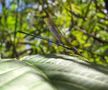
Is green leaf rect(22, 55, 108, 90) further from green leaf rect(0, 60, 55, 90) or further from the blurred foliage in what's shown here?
the blurred foliage

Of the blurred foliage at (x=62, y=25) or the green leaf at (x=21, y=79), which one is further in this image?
the blurred foliage at (x=62, y=25)

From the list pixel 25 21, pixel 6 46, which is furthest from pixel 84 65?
pixel 25 21

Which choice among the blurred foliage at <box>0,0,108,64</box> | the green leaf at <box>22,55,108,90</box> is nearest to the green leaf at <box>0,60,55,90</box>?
the green leaf at <box>22,55,108,90</box>

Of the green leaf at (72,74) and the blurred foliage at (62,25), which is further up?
the green leaf at (72,74)

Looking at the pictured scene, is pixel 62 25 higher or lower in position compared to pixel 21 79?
lower

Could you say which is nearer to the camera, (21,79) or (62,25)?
(21,79)

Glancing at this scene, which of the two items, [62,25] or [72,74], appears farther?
[62,25]

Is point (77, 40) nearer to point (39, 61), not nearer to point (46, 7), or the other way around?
point (46, 7)

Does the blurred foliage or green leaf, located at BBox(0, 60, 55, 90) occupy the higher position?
green leaf, located at BBox(0, 60, 55, 90)

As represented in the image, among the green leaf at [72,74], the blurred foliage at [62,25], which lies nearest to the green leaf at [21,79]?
the green leaf at [72,74]

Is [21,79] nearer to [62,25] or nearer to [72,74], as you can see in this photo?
[72,74]

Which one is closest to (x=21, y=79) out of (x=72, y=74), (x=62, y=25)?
(x=72, y=74)

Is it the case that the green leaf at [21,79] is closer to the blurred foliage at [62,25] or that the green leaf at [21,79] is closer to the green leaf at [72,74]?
the green leaf at [72,74]
